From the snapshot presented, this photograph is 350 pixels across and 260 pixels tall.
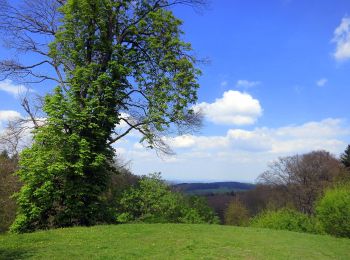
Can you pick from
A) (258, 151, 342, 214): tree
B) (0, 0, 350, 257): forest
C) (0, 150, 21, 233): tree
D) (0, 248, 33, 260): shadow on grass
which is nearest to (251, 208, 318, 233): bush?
(0, 0, 350, 257): forest

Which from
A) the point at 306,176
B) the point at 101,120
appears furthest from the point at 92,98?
the point at 306,176

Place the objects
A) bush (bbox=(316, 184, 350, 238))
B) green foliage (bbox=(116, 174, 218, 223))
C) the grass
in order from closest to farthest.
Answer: the grass, bush (bbox=(316, 184, 350, 238)), green foliage (bbox=(116, 174, 218, 223))

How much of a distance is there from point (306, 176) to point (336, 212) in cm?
4003

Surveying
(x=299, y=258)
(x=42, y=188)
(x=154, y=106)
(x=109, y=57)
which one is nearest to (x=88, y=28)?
(x=109, y=57)

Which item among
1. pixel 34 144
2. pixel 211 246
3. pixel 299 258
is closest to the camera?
pixel 299 258

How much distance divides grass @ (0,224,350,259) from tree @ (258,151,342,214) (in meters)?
40.9

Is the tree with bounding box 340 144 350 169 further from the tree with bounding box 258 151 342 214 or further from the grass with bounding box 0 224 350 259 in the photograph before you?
the grass with bounding box 0 224 350 259

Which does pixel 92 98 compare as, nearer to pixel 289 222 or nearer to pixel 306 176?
pixel 289 222

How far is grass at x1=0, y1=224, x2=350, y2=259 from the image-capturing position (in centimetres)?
1014

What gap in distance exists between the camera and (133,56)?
21.5m

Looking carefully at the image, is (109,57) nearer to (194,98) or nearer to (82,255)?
(194,98)

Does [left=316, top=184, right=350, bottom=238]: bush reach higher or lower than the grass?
higher

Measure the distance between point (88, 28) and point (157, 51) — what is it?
12.6 ft

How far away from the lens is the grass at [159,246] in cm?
1014
